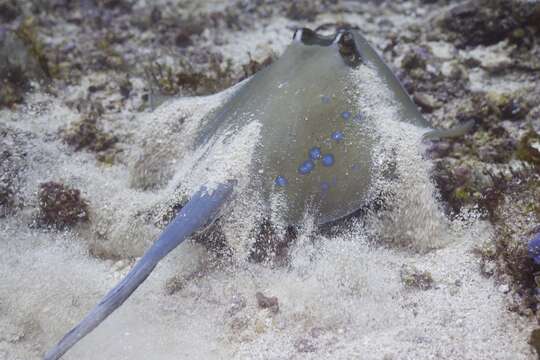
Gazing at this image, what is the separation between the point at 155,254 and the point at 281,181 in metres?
1.24

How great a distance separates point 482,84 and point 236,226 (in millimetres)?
4668

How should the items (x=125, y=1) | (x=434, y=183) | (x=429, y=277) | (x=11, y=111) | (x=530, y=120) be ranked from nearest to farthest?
(x=429, y=277) → (x=434, y=183) → (x=530, y=120) → (x=11, y=111) → (x=125, y=1)

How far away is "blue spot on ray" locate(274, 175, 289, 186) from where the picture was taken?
3.67 meters

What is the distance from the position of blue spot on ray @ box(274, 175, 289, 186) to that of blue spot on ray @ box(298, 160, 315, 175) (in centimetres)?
14

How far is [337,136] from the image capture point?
3.73 metres

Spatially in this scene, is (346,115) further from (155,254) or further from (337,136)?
(155,254)

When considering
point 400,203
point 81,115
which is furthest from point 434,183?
point 81,115

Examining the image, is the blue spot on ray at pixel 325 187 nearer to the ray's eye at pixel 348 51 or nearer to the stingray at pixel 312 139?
the stingray at pixel 312 139

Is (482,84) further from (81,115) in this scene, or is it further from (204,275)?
(81,115)

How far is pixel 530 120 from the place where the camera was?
5.42 m

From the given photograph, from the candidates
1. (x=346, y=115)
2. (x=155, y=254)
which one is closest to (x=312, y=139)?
(x=346, y=115)

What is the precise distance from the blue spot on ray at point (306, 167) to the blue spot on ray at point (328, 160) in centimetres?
10

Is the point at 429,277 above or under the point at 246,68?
under

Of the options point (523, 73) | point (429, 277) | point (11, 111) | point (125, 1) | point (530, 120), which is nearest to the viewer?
point (429, 277)
